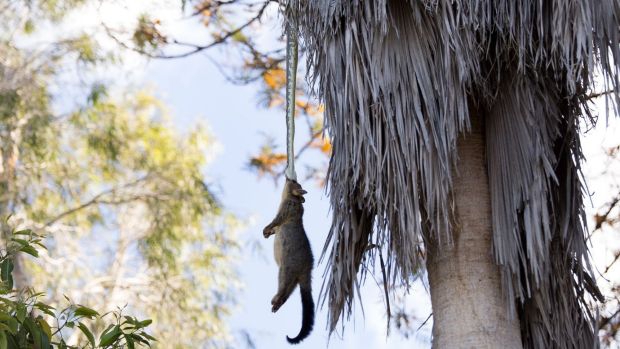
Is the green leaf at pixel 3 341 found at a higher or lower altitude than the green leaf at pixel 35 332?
lower

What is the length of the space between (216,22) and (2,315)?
4305 mm

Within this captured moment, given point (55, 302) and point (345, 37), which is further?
point (55, 302)

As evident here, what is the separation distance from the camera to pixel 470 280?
13.7 feet

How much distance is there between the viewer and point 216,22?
24.5 feet

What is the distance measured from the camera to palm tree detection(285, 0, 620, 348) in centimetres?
408

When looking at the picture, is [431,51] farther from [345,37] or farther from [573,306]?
[573,306]

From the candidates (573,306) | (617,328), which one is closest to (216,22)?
(617,328)

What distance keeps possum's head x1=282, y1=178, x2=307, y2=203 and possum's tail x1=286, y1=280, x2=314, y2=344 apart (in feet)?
1.12

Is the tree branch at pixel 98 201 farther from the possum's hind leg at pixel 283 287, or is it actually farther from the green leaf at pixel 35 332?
the green leaf at pixel 35 332

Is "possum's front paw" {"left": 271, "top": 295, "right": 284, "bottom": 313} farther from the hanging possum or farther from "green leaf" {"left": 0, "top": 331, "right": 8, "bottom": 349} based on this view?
"green leaf" {"left": 0, "top": 331, "right": 8, "bottom": 349}

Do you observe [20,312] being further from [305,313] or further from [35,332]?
[305,313]

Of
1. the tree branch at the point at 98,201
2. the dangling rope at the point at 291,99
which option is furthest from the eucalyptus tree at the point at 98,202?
the dangling rope at the point at 291,99

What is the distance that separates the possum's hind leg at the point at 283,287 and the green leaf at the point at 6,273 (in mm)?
1030

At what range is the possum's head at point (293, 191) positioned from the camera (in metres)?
4.43
